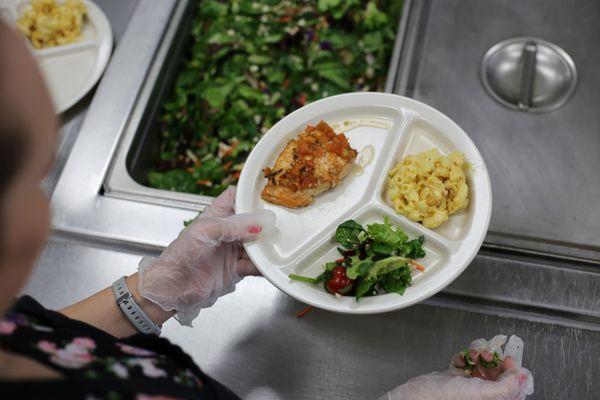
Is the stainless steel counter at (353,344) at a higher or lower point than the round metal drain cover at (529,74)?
lower

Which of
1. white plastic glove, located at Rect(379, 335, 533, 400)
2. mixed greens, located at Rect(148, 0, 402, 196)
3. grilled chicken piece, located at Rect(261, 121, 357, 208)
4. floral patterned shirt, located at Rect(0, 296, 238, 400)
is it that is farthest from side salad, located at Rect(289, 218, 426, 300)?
mixed greens, located at Rect(148, 0, 402, 196)

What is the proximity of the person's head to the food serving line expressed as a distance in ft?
3.57

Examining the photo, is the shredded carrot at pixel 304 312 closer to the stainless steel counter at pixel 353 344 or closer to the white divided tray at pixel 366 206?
the stainless steel counter at pixel 353 344

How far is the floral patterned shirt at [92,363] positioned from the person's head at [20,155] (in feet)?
0.81

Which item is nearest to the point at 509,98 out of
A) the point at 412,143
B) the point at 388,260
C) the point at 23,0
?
the point at 412,143

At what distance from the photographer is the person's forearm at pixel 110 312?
1.48 metres

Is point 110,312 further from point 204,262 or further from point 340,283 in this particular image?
point 340,283

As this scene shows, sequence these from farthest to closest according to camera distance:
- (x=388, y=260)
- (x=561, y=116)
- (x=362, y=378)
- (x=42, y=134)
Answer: (x=561, y=116) → (x=362, y=378) → (x=388, y=260) → (x=42, y=134)

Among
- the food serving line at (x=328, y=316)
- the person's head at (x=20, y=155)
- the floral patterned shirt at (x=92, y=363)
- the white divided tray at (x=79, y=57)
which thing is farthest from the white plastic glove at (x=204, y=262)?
the white divided tray at (x=79, y=57)

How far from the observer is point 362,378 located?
1.57 m

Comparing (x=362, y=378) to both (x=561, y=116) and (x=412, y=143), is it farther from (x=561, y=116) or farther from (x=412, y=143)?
(x=561, y=116)

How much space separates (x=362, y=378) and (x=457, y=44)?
1.41m

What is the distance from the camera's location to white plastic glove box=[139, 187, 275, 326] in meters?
1.45

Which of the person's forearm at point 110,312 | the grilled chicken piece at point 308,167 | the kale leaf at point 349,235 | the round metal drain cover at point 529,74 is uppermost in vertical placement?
the round metal drain cover at point 529,74
